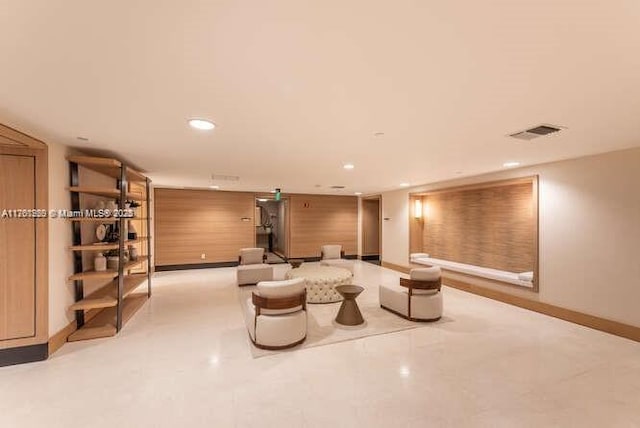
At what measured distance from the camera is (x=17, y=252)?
2887mm

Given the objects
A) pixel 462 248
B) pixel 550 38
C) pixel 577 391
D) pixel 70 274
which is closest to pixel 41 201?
pixel 70 274

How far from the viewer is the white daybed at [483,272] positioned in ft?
15.5

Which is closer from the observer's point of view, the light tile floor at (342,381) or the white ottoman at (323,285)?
the light tile floor at (342,381)

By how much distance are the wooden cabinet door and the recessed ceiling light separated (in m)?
1.93

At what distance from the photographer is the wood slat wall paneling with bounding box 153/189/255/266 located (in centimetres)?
777

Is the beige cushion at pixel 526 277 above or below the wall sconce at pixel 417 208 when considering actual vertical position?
below

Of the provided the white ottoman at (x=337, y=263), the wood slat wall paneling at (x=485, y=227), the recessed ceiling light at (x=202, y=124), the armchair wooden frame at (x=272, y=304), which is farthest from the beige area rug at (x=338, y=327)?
the wood slat wall paneling at (x=485, y=227)

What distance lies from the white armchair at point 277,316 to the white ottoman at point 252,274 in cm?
297

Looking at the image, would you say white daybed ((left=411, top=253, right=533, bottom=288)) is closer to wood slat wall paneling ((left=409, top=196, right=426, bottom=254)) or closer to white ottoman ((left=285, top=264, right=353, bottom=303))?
wood slat wall paneling ((left=409, top=196, right=426, bottom=254))

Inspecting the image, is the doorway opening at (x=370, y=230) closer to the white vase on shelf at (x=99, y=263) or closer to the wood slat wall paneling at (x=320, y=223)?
the wood slat wall paneling at (x=320, y=223)

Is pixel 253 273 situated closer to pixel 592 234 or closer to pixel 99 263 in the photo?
pixel 99 263

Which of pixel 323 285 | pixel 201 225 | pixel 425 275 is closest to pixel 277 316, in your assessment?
pixel 323 285

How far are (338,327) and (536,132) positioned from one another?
3313 millimetres

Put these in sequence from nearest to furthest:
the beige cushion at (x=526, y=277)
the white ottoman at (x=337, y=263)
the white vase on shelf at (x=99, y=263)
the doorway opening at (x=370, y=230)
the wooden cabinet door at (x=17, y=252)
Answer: the wooden cabinet door at (x=17, y=252) → the white vase on shelf at (x=99, y=263) → the beige cushion at (x=526, y=277) → the white ottoman at (x=337, y=263) → the doorway opening at (x=370, y=230)
